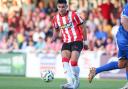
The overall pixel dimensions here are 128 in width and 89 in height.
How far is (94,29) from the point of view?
74.5 feet

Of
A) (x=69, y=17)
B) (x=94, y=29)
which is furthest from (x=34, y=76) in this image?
(x=69, y=17)

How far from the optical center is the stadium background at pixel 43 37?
21641 millimetres

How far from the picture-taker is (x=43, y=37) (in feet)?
76.3

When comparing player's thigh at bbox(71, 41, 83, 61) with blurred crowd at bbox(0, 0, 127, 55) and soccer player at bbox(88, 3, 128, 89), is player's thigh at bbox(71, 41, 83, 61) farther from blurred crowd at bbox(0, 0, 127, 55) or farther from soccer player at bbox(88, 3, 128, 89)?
blurred crowd at bbox(0, 0, 127, 55)

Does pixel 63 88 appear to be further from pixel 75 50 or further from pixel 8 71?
pixel 8 71

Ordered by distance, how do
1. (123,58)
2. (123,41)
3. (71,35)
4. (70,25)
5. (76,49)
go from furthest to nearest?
(70,25) < (71,35) < (76,49) < (123,58) < (123,41)

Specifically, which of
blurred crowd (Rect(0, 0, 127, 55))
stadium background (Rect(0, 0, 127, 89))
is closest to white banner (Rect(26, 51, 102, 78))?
stadium background (Rect(0, 0, 127, 89))

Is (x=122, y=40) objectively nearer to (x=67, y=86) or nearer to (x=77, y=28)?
(x=67, y=86)

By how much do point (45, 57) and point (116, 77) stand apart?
9.06 feet

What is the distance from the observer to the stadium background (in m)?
21.6

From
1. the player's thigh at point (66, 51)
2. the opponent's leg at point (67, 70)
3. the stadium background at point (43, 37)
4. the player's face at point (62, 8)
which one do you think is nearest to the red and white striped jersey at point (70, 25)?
the player's thigh at point (66, 51)

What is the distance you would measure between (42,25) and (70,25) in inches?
358

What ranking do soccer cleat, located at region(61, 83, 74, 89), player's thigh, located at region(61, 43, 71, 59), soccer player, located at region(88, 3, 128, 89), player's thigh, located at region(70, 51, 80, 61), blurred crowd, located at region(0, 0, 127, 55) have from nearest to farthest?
soccer player, located at region(88, 3, 128, 89) → soccer cleat, located at region(61, 83, 74, 89) → player's thigh, located at region(70, 51, 80, 61) → player's thigh, located at region(61, 43, 71, 59) → blurred crowd, located at region(0, 0, 127, 55)

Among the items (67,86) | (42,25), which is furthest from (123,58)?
(42,25)
